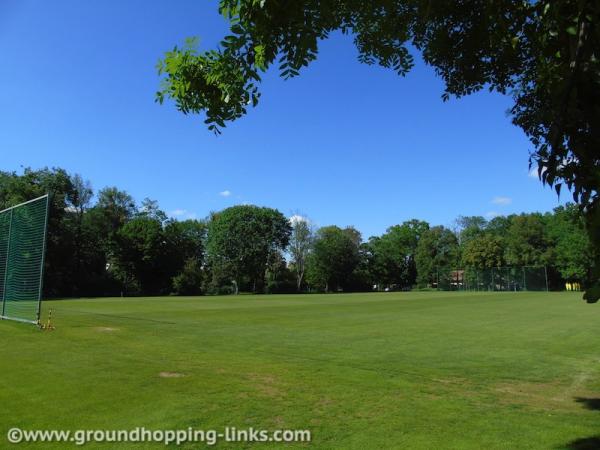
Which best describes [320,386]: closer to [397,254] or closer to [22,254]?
[22,254]

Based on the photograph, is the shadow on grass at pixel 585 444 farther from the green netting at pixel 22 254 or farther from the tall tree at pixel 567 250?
the tall tree at pixel 567 250

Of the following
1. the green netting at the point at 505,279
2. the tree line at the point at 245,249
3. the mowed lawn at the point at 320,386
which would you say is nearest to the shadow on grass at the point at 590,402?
the mowed lawn at the point at 320,386

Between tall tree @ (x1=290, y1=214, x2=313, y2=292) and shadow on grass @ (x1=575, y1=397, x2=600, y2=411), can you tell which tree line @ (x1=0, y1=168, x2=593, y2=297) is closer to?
tall tree @ (x1=290, y1=214, x2=313, y2=292)

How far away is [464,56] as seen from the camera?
5285 millimetres

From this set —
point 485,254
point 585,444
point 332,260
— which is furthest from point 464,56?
point 485,254

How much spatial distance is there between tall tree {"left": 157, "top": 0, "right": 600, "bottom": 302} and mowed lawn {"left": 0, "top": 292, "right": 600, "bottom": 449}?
4155 mm

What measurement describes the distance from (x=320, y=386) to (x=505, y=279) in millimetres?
93565

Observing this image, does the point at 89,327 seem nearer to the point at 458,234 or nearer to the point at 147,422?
the point at 147,422

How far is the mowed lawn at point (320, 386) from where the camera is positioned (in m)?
6.47

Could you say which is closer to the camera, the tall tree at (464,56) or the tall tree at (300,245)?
the tall tree at (464,56)

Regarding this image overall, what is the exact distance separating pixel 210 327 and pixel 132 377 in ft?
35.3

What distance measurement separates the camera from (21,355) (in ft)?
37.8

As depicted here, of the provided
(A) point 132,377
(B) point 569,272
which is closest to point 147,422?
(A) point 132,377

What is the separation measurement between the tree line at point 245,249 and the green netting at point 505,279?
16.2 ft
